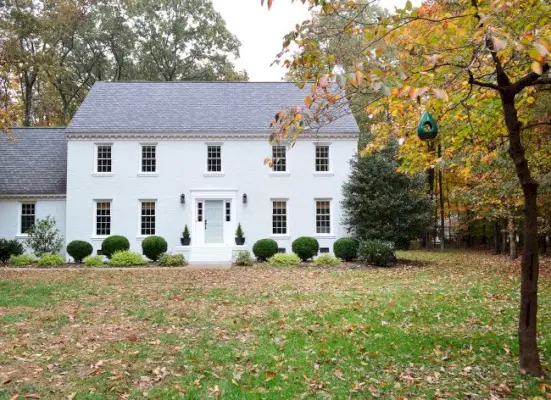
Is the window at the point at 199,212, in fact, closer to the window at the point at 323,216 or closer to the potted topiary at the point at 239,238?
the potted topiary at the point at 239,238

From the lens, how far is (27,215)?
2339 centimetres

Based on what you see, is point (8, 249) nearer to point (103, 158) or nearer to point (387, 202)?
point (103, 158)

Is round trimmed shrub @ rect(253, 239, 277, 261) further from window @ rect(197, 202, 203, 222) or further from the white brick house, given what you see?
window @ rect(197, 202, 203, 222)

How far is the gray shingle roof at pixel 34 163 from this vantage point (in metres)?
23.5

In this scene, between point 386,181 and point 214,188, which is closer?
point 386,181

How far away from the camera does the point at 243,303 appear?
10148 mm

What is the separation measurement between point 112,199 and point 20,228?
16.6 ft

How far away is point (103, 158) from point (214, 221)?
6.56 meters

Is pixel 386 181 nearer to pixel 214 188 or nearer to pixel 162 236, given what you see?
pixel 214 188

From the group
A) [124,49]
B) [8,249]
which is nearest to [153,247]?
[8,249]

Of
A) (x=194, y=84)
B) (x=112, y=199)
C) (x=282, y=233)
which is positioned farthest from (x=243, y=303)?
(x=194, y=84)

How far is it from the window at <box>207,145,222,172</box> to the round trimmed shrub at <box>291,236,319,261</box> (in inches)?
237

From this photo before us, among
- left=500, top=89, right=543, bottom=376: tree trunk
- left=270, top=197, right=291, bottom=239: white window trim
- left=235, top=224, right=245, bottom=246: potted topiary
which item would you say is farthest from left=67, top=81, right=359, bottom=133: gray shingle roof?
left=500, top=89, right=543, bottom=376: tree trunk

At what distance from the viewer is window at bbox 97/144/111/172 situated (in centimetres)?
2317
